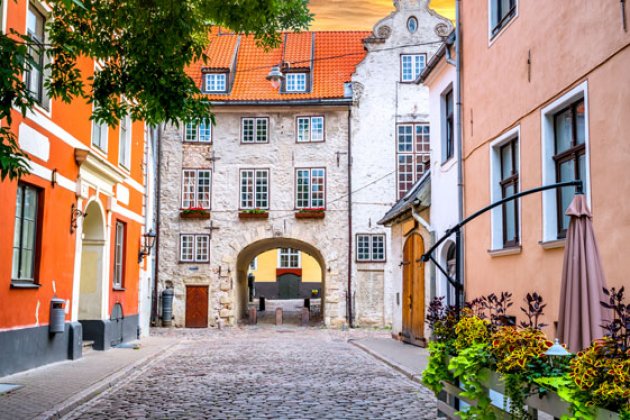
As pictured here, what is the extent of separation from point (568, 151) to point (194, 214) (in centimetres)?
2266

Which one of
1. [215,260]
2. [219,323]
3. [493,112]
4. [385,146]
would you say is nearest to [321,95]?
[385,146]

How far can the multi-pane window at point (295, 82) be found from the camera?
3275cm

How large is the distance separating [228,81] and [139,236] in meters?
12.6

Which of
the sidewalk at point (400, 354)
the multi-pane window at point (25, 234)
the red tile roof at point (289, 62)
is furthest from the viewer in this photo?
the red tile roof at point (289, 62)

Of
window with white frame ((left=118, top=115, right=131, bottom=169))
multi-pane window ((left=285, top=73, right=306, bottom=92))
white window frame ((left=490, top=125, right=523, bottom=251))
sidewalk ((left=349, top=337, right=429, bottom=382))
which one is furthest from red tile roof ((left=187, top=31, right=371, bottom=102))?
white window frame ((left=490, top=125, right=523, bottom=251))

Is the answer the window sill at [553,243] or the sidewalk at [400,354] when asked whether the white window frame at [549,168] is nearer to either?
the window sill at [553,243]

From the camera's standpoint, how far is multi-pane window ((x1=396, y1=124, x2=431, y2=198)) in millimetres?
31172

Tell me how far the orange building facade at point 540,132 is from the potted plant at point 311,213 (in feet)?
53.0

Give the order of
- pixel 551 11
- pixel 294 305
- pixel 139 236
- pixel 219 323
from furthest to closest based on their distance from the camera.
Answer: pixel 294 305
pixel 219 323
pixel 139 236
pixel 551 11

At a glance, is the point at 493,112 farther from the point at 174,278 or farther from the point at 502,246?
the point at 174,278

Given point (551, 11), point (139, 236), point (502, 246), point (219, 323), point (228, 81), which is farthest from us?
point (228, 81)

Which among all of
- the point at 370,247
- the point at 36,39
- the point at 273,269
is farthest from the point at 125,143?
the point at 273,269

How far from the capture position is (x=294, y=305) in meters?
47.7

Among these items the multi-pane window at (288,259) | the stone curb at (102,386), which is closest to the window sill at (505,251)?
the stone curb at (102,386)
